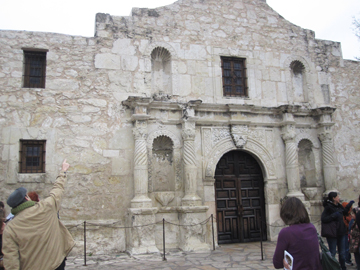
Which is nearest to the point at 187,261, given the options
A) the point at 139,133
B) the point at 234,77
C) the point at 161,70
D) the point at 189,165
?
the point at 189,165

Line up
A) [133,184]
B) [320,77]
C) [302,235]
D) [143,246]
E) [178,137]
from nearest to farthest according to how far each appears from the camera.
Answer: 1. [302,235]
2. [143,246]
3. [133,184]
4. [178,137]
5. [320,77]

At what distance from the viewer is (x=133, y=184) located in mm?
8312

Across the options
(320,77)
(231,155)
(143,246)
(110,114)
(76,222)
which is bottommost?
(143,246)

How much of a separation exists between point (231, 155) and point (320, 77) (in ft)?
12.9

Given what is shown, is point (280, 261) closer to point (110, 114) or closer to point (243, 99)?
point (110, 114)

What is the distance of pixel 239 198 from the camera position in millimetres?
9312

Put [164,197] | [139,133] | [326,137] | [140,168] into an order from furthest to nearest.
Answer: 1. [326,137]
2. [164,197]
3. [139,133]
4. [140,168]

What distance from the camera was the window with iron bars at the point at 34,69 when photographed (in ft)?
27.1

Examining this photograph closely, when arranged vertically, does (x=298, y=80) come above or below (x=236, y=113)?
above

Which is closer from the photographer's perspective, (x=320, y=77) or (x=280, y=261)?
(x=280, y=261)

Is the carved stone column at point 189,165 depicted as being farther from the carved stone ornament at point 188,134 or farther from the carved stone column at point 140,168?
the carved stone column at point 140,168

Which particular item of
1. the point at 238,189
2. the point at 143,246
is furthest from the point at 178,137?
the point at 143,246

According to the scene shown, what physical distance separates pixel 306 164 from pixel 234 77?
3.47m

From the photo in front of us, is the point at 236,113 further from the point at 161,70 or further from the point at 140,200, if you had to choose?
the point at 140,200
